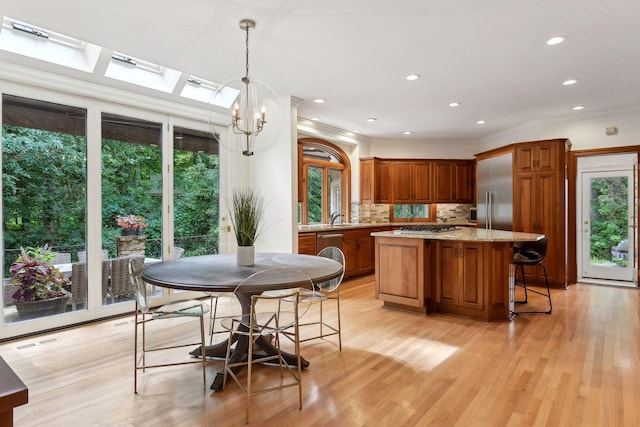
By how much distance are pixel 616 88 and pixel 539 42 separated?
→ 208cm

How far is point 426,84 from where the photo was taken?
4254 mm

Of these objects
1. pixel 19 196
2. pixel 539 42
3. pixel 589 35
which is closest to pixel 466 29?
pixel 539 42

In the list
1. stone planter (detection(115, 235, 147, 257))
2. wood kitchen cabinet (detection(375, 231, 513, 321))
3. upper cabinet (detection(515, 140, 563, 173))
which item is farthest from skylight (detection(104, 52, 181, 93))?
upper cabinet (detection(515, 140, 563, 173))

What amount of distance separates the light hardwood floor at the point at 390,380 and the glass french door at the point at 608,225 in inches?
85.5

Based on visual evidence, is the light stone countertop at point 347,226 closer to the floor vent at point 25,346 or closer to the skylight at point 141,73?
the skylight at point 141,73

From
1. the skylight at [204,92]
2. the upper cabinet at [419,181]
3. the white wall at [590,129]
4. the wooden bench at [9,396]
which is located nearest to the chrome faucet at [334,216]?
the upper cabinet at [419,181]

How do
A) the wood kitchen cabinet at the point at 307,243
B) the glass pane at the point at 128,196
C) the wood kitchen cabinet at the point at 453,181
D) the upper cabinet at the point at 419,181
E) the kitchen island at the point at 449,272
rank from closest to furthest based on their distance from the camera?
the kitchen island at the point at 449,272 → the glass pane at the point at 128,196 → the wood kitchen cabinet at the point at 307,243 → the upper cabinet at the point at 419,181 → the wood kitchen cabinet at the point at 453,181

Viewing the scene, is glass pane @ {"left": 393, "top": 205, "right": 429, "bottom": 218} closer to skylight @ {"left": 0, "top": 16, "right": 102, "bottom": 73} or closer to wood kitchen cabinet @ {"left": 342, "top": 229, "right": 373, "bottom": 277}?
wood kitchen cabinet @ {"left": 342, "top": 229, "right": 373, "bottom": 277}

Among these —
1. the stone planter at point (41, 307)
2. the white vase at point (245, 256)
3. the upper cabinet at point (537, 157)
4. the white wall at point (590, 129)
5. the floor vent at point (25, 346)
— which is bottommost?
the floor vent at point (25, 346)

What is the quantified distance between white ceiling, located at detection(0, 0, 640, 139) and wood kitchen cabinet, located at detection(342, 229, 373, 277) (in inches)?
85.0

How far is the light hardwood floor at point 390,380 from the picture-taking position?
2.08 metres

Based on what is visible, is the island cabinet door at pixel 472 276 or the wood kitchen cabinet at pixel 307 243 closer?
the island cabinet door at pixel 472 276

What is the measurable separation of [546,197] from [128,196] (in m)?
5.58

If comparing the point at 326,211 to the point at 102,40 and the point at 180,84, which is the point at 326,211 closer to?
the point at 180,84
